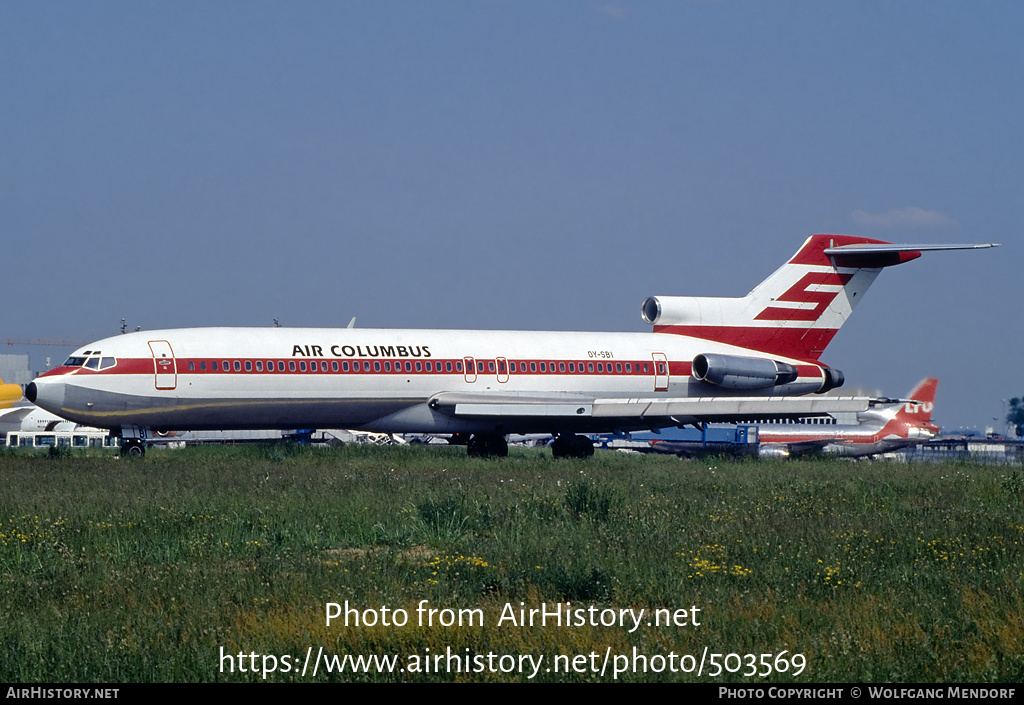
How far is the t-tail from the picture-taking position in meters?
35.5

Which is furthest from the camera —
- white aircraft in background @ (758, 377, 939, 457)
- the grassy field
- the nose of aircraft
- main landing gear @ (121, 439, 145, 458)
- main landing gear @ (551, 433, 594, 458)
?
white aircraft in background @ (758, 377, 939, 457)

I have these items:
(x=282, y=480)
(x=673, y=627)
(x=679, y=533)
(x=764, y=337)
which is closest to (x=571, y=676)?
(x=673, y=627)

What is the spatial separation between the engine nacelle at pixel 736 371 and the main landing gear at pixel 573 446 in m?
4.14

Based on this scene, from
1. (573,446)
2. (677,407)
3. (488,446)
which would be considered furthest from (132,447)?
(677,407)

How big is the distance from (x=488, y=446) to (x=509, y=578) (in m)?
22.4

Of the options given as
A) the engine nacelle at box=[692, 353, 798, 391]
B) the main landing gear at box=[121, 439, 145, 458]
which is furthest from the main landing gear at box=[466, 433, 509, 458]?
the main landing gear at box=[121, 439, 145, 458]

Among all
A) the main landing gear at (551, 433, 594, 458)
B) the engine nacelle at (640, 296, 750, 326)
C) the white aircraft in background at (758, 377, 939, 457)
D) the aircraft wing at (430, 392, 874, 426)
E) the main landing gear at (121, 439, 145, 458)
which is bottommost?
the white aircraft in background at (758, 377, 939, 457)

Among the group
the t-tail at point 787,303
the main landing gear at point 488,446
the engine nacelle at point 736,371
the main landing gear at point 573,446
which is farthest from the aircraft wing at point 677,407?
the t-tail at point 787,303

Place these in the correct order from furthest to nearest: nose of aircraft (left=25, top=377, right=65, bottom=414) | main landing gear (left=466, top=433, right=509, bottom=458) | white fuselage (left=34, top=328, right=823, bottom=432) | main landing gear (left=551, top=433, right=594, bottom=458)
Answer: main landing gear (left=551, top=433, right=594, bottom=458) → main landing gear (left=466, top=433, right=509, bottom=458) → white fuselage (left=34, top=328, right=823, bottom=432) → nose of aircraft (left=25, top=377, right=65, bottom=414)

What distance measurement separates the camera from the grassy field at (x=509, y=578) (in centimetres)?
802

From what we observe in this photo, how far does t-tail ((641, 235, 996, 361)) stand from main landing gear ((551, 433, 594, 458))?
4.83 m

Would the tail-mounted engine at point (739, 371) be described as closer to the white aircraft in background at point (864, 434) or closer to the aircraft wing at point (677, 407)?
the aircraft wing at point (677, 407)

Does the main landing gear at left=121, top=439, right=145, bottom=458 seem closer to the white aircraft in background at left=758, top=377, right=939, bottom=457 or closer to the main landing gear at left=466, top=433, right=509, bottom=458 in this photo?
the main landing gear at left=466, top=433, right=509, bottom=458

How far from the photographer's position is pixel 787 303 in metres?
35.8
